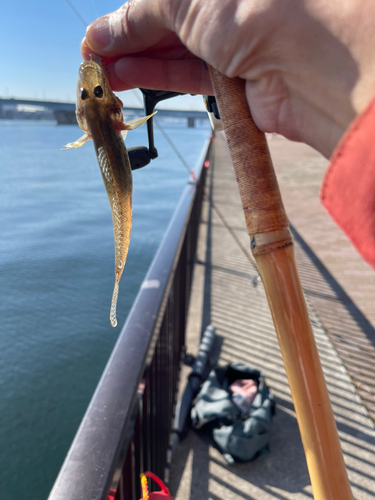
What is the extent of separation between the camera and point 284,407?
11.7 feet

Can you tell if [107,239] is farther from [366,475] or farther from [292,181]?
[292,181]

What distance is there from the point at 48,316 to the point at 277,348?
253 centimetres

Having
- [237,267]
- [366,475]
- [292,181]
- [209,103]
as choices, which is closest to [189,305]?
[237,267]

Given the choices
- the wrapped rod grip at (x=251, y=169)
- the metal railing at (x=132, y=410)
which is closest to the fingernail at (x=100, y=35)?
the wrapped rod grip at (x=251, y=169)

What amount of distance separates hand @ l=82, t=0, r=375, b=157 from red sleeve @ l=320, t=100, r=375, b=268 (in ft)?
0.53

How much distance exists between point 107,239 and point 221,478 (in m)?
3.93

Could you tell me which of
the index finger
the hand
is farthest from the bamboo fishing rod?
the index finger

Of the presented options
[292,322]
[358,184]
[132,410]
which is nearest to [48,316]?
[132,410]

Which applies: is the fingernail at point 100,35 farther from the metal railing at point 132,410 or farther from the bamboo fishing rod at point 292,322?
the metal railing at point 132,410

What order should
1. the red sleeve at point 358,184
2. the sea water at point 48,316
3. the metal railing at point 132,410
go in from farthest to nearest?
the sea water at point 48,316, the metal railing at point 132,410, the red sleeve at point 358,184

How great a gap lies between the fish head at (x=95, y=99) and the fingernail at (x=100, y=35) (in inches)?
7.6

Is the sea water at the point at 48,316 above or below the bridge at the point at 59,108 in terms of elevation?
below

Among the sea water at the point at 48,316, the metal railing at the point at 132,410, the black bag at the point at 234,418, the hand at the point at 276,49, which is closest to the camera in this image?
the hand at the point at 276,49

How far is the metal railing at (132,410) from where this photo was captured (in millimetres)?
1354
